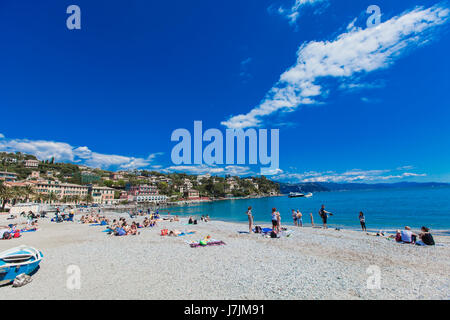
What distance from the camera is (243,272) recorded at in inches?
296

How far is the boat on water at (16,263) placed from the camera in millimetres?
6583

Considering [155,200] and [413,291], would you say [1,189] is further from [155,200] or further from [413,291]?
[155,200]

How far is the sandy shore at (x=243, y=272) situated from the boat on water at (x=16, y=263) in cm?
36

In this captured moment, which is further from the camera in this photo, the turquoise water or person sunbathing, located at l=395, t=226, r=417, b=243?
the turquoise water

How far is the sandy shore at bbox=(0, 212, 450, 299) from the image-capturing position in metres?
5.86

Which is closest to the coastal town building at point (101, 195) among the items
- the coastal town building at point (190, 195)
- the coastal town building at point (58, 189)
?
the coastal town building at point (58, 189)

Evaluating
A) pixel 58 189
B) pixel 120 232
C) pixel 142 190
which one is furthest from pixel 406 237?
pixel 142 190

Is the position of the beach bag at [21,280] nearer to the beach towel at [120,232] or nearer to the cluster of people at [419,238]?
the beach towel at [120,232]

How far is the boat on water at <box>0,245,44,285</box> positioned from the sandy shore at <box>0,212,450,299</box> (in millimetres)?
360

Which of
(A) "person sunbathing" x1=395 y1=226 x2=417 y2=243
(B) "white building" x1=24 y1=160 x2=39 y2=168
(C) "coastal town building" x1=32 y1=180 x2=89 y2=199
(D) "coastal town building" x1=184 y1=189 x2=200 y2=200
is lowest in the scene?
(D) "coastal town building" x1=184 y1=189 x2=200 y2=200

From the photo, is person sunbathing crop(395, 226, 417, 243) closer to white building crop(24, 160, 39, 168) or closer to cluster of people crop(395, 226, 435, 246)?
cluster of people crop(395, 226, 435, 246)

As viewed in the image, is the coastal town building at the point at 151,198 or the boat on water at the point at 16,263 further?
the coastal town building at the point at 151,198

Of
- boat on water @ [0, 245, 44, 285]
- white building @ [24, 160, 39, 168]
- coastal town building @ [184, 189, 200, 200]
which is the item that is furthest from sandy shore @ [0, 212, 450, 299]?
white building @ [24, 160, 39, 168]
